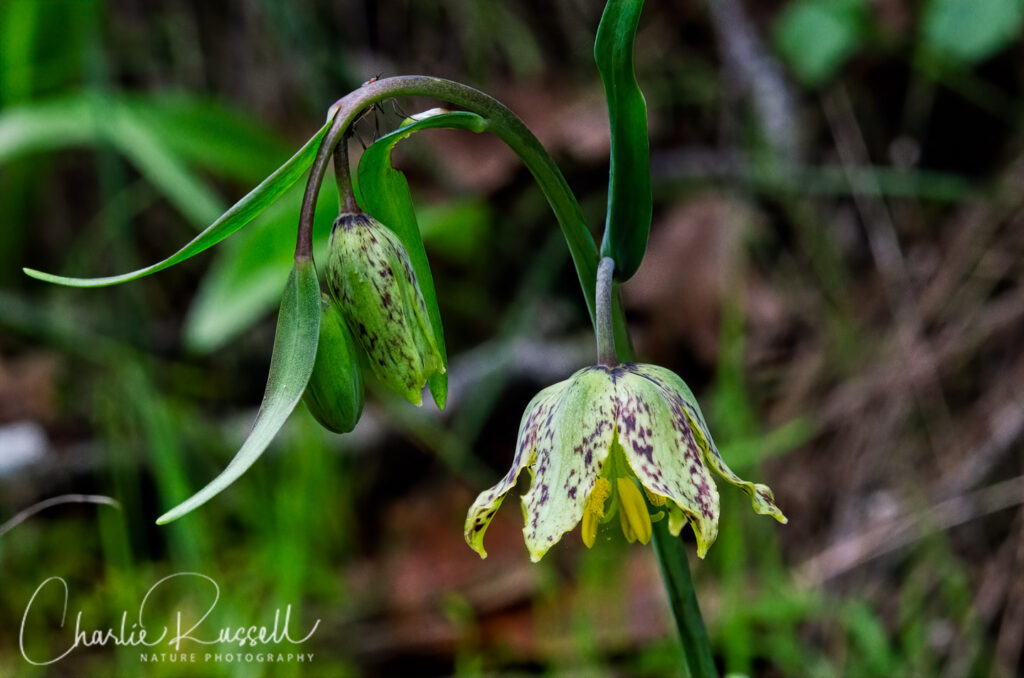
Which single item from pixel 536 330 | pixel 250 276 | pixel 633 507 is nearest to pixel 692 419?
pixel 633 507

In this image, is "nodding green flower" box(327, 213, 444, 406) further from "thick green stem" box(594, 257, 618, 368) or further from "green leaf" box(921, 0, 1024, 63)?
"green leaf" box(921, 0, 1024, 63)

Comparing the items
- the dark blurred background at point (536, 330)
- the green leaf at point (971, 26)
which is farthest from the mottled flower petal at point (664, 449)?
the green leaf at point (971, 26)

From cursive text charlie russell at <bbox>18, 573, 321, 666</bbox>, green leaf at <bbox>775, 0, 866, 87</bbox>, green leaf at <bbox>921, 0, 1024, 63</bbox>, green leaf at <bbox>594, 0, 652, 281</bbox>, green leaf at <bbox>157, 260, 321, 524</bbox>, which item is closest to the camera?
green leaf at <bbox>157, 260, 321, 524</bbox>

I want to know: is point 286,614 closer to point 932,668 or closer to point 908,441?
point 932,668

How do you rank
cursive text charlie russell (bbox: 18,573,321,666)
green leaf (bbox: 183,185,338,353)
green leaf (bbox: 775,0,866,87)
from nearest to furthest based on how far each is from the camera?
cursive text charlie russell (bbox: 18,573,321,666) → green leaf (bbox: 183,185,338,353) → green leaf (bbox: 775,0,866,87)

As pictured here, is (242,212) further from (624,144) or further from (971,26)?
(971,26)

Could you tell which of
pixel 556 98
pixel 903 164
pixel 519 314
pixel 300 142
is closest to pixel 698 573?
pixel 519 314

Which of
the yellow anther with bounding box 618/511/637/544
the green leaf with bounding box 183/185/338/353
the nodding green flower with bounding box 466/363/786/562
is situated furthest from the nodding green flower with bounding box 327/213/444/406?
the green leaf with bounding box 183/185/338/353
